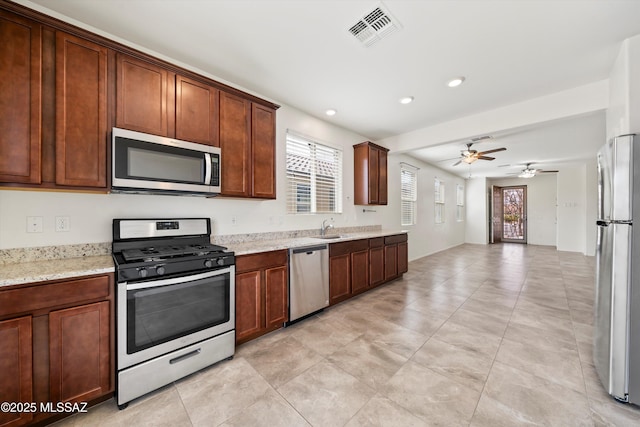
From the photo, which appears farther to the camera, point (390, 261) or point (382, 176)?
point (382, 176)

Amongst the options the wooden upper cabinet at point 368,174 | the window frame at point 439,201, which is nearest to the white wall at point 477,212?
the window frame at point 439,201

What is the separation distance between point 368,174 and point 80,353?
161 inches

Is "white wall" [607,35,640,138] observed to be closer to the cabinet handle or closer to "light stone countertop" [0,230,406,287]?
the cabinet handle

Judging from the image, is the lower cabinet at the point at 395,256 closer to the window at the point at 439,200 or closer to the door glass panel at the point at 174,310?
the door glass panel at the point at 174,310

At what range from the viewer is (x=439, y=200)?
7.94 meters

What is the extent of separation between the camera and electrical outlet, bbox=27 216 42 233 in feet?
5.83

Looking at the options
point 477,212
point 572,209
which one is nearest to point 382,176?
point 477,212

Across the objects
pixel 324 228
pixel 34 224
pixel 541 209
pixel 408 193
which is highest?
pixel 408 193

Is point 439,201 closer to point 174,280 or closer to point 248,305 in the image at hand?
point 248,305

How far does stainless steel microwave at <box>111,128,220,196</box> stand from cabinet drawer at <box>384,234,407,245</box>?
9.83 ft

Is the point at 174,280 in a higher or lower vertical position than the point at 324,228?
lower

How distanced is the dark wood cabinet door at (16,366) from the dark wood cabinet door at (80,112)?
3.04 feet

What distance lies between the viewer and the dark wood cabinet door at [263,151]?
108 inches

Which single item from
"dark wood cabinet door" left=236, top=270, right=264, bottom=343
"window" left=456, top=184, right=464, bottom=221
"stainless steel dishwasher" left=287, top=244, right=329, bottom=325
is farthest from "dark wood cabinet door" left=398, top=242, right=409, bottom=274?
"window" left=456, top=184, right=464, bottom=221
